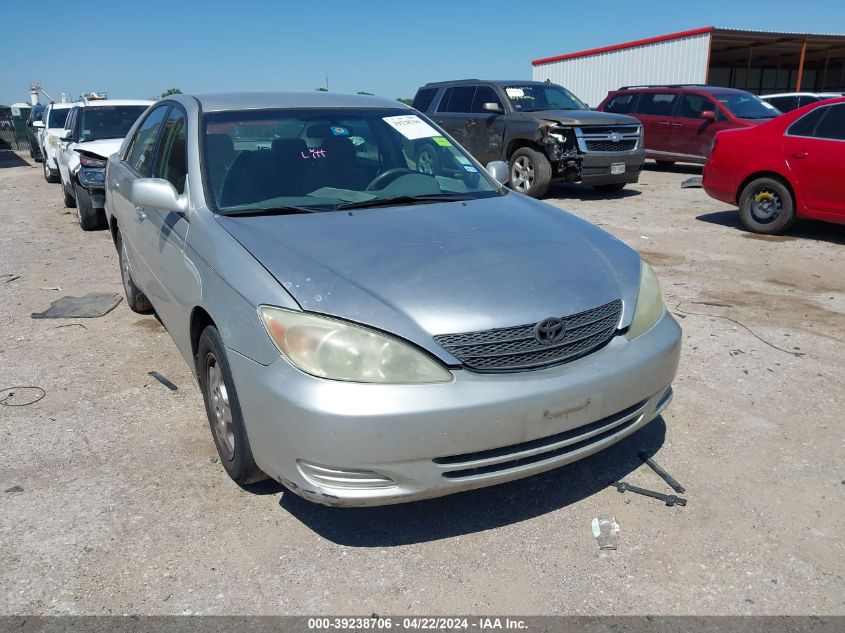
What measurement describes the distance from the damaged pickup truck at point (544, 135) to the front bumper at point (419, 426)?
852cm

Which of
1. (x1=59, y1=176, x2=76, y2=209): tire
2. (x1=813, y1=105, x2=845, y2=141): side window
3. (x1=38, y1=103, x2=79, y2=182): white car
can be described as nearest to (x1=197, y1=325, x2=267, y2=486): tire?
(x1=813, y1=105, x2=845, y2=141): side window

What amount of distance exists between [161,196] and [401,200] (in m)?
1.16

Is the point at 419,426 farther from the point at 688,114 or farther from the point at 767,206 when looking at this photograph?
the point at 688,114

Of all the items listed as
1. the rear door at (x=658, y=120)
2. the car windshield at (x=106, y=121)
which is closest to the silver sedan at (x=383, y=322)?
the car windshield at (x=106, y=121)

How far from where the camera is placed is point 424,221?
10.7ft

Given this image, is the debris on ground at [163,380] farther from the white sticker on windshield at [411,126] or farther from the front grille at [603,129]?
the front grille at [603,129]

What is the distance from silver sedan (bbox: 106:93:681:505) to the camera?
2371 millimetres

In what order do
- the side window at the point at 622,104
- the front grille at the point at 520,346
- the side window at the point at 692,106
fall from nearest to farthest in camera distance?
the front grille at the point at 520,346 < the side window at the point at 692,106 < the side window at the point at 622,104

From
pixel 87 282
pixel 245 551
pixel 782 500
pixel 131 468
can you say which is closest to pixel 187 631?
pixel 245 551

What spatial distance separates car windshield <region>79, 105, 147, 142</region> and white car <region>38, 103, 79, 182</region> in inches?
187

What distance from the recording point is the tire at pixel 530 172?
10812mm

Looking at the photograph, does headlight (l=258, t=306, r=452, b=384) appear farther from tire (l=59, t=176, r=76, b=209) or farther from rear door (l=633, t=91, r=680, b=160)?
rear door (l=633, t=91, r=680, b=160)

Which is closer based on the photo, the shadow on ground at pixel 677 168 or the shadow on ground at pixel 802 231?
the shadow on ground at pixel 802 231

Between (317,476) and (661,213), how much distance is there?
8804 mm
